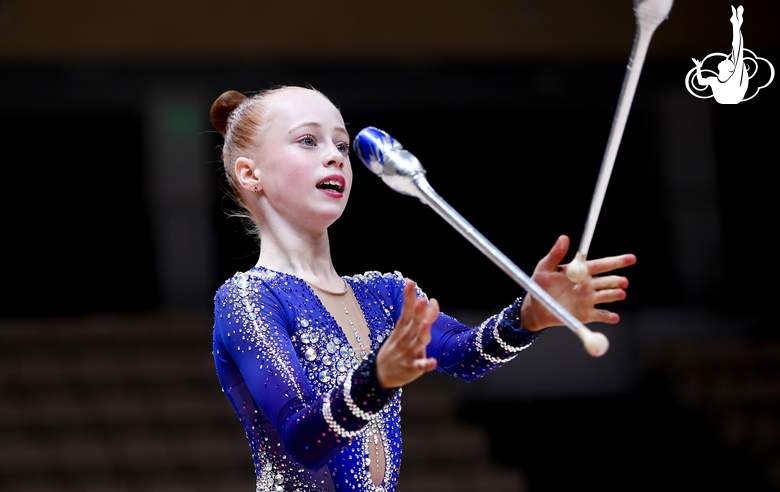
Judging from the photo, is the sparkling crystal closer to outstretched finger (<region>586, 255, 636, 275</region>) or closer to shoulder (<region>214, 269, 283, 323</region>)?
shoulder (<region>214, 269, 283, 323</region>)

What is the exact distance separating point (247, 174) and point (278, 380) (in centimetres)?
39

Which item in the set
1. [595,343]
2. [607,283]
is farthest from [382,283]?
[595,343]

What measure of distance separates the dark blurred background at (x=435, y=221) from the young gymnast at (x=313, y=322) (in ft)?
7.17

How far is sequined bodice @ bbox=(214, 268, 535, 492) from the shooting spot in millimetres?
973

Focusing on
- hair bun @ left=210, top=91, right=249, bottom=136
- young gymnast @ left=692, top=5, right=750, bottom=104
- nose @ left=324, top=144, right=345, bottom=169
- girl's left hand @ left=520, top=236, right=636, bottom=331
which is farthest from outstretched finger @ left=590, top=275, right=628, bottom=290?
young gymnast @ left=692, top=5, right=750, bottom=104

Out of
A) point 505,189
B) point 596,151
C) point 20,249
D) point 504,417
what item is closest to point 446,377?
point 504,417

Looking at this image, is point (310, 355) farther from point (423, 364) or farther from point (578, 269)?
point (578, 269)

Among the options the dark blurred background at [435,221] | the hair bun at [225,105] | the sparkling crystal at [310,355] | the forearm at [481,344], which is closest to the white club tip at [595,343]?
the forearm at [481,344]

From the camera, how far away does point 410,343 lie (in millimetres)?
839

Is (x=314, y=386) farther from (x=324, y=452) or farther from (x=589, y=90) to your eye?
(x=589, y=90)

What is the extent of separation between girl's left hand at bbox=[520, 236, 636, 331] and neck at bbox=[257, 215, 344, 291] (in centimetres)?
32

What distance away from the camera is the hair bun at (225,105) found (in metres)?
1.29

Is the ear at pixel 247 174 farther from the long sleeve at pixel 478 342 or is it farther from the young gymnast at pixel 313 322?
the long sleeve at pixel 478 342

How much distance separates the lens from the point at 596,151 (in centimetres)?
385
